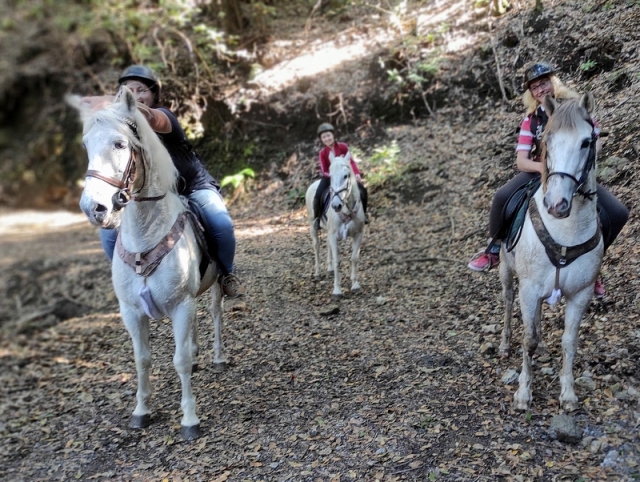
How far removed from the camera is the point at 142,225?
143 inches

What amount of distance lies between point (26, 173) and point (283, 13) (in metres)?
12.9

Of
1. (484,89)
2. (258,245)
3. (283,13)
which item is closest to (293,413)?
(258,245)

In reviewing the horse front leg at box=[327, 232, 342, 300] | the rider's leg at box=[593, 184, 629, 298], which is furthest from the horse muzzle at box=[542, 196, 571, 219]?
the horse front leg at box=[327, 232, 342, 300]

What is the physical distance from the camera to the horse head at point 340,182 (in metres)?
6.67

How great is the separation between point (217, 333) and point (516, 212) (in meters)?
3.42

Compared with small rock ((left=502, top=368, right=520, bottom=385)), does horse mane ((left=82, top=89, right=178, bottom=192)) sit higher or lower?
higher

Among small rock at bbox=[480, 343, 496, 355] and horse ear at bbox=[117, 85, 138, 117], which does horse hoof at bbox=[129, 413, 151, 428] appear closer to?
horse ear at bbox=[117, 85, 138, 117]

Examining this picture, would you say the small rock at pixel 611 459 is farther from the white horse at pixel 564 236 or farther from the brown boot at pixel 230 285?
the brown boot at pixel 230 285

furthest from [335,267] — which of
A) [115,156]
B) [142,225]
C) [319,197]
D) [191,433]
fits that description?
[115,156]

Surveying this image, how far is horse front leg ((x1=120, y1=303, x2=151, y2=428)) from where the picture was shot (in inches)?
153

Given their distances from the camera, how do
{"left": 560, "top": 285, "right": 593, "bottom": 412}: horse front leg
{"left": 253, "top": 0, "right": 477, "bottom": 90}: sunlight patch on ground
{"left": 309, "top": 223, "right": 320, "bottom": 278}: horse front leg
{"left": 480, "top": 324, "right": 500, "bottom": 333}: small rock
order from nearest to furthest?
{"left": 560, "top": 285, "right": 593, "bottom": 412}: horse front leg → {"left": 480, "top": 324, "right": 500, "bottom": 333}: small rock → {"left": 309, "top": 223, "right": 320, "bottom": 278}: horse front leg → {"left": 253, "top": 0, "right": 477, "bottom": 90}: sunlight patch on ground

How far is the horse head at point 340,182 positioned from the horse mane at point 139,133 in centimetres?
320

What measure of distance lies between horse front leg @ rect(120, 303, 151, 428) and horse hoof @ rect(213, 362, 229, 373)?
37.7 inches

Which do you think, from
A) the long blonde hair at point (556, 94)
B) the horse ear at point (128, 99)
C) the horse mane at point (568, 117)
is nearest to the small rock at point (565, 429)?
the horse mane at point (568, 117)
